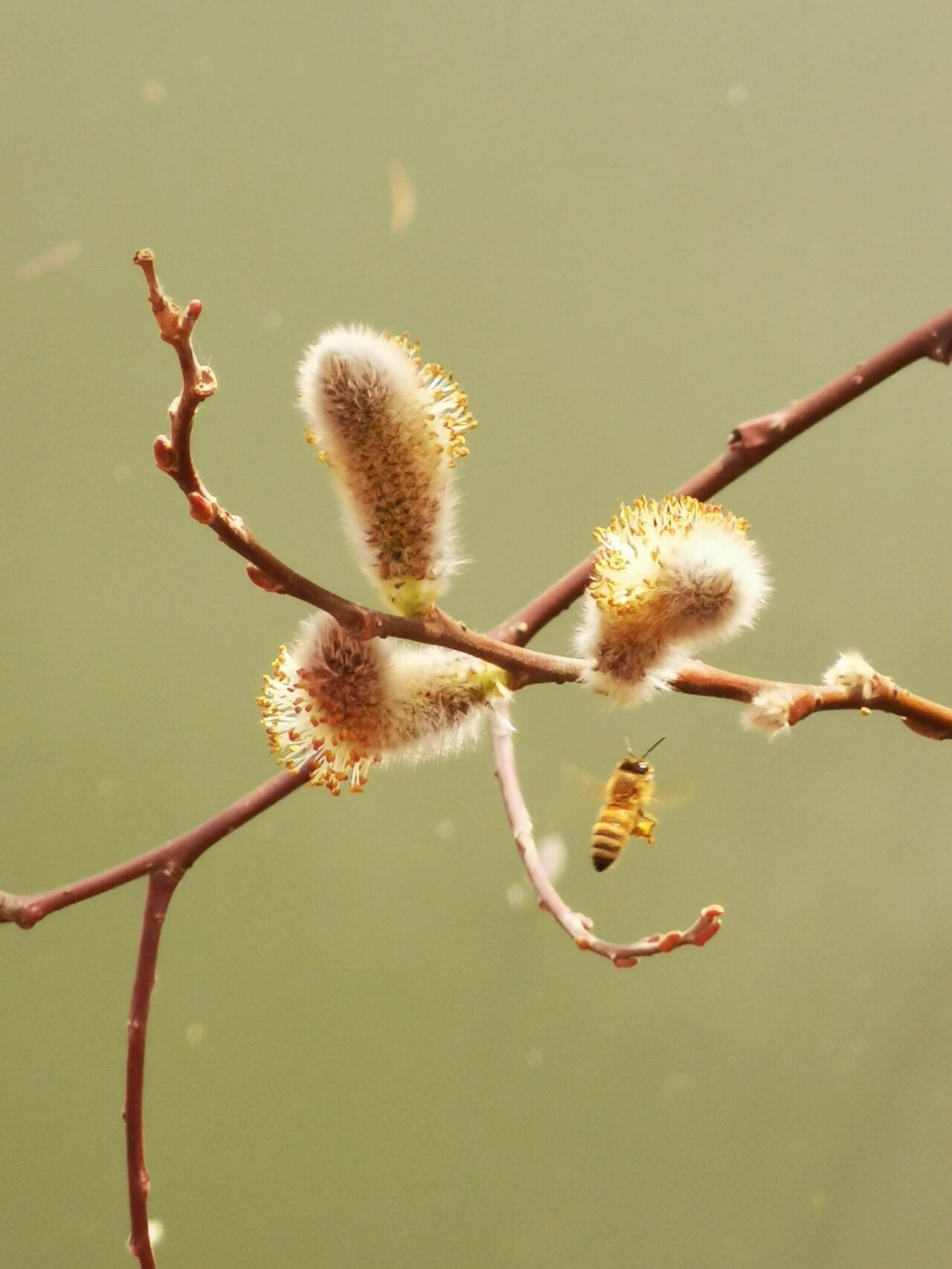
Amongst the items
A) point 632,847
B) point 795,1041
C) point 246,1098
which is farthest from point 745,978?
point 246,1098

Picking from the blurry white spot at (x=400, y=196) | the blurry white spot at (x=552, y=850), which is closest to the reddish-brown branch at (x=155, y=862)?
the blurry white spot at (x=552, y=850)

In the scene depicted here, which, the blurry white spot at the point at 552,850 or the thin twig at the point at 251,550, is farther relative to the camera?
the blurry white spot at the point at 552,850

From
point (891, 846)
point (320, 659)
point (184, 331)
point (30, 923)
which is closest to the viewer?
point (184, 331)

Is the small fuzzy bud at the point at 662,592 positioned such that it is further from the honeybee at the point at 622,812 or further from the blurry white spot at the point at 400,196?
the blurry white spot at the point at 400,196

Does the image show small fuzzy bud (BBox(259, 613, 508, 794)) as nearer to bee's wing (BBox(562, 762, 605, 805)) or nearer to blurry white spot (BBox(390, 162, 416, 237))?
bee's wing (BBox(562, 762, 605, 805))

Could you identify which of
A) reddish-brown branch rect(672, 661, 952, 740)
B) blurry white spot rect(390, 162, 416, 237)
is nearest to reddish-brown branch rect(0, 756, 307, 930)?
reddish-brown branch rect(672, 661, 952, 740)

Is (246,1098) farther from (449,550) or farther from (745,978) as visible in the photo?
(449,550)

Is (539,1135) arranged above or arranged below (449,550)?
below
